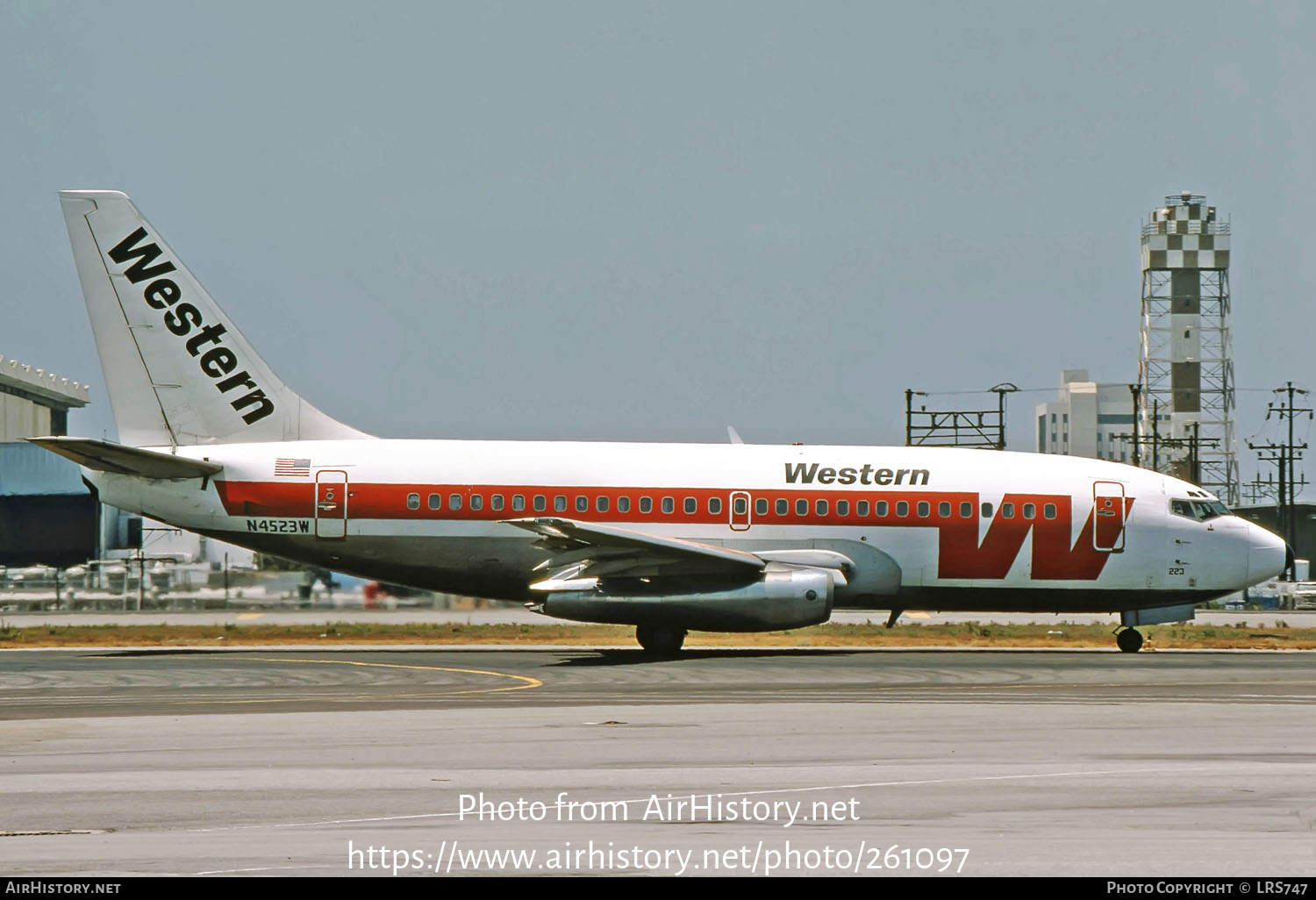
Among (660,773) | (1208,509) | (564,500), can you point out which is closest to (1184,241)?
(1208,509)

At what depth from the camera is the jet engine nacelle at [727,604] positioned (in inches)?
1130

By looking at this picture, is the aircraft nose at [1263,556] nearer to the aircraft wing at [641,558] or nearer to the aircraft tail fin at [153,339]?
the aircraft wing at [641,558]

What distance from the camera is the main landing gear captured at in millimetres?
31328

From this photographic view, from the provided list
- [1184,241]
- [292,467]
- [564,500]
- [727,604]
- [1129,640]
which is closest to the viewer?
[727,604]

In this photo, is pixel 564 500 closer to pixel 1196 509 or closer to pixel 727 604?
pixel 727 604

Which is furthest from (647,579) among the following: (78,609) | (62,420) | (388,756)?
(62,420)

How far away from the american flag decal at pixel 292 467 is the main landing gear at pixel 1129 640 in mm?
17407

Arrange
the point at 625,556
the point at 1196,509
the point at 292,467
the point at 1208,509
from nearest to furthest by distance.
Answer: the point at 625,556 → the point at 292,467 → the point at 1196,509 → the point at 1208,509

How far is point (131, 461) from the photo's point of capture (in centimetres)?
2962

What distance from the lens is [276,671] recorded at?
25.6 meters

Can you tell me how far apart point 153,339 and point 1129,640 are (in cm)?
2150

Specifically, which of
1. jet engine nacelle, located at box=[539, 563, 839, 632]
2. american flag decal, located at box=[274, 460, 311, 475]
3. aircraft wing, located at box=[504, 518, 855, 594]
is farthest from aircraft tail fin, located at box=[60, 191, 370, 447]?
jet engine nacelle, located at box=[539, 563, 839, 632]

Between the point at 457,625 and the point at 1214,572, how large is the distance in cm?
1873
